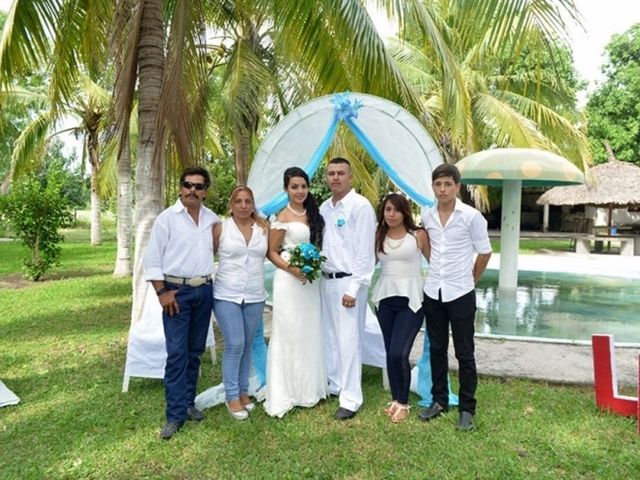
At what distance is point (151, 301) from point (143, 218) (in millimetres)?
1295

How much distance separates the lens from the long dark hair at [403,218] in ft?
13.0

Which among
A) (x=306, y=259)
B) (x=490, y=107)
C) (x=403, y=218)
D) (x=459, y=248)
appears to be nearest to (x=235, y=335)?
(x=306, y=259)

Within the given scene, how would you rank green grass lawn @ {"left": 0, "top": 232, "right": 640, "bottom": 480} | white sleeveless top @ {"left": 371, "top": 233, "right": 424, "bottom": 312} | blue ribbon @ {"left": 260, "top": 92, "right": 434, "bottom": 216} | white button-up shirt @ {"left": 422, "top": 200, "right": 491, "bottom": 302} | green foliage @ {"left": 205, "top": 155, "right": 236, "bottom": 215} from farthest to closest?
green foliage @ {"left": 205, "top": 155, "right": 236, "bottom": 215}
blue ribbon @ {"left": 260, "top": 92, "right": 434, "bottom": 216}
white sleeveless top @ {"left": 371, "top": 233, "right": 424, "bottom": 312}
white button-up shirt @ {"left": 422, "top": 200, "right": 491, "bottom": 302}
green grass lawn @ {"left": 0, "top": 232, "right": 640, "bottom": 480}

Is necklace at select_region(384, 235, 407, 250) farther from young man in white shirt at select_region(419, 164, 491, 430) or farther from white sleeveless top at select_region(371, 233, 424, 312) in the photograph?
young man in white shirt at select_region(419, 164, 491, 430)

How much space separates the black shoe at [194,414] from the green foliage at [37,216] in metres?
8.86

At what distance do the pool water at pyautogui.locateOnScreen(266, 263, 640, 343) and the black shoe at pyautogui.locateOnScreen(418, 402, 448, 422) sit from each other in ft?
9.51

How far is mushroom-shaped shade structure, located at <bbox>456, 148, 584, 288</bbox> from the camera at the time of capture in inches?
356

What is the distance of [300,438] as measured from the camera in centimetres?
374

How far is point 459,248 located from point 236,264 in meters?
1.60

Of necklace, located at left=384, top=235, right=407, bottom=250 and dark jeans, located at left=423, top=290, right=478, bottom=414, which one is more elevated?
necklace, located at left=384, top=235, right=407, bottom=250

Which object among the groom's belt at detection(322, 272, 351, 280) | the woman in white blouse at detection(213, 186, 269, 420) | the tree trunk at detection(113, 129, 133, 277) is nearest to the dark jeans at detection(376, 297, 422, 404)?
the groom's belt at detection(322, 272, 351, 280)

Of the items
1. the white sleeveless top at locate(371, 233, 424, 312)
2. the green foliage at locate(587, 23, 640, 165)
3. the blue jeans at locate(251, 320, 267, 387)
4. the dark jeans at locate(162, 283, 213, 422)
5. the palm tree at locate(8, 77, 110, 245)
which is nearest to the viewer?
the dark jeans at locate(162, 283, 213, 422)

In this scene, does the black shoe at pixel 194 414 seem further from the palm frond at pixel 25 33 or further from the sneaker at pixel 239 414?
the palm frond at pixel 25 33

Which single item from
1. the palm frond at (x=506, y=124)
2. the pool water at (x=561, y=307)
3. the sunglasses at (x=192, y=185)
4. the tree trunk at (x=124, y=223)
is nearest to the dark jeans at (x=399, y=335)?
the sunglasses at (x=192, y=185)
